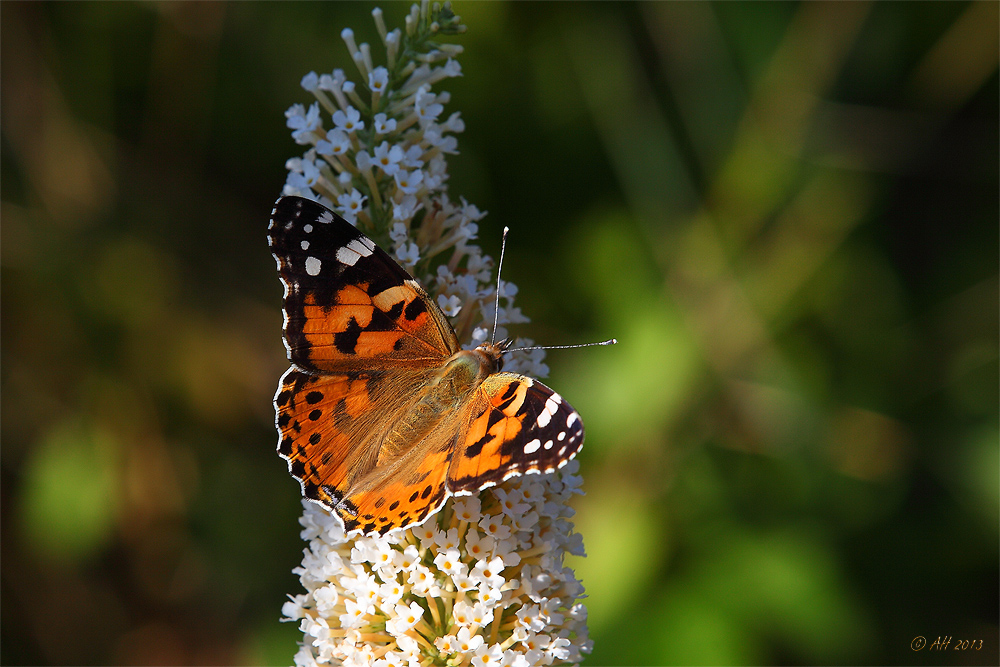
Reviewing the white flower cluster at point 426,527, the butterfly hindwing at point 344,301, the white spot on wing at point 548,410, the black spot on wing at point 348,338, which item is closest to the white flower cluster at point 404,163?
the white flower cluster at point 426,527

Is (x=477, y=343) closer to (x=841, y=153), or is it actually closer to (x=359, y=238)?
(x=359, y=238)

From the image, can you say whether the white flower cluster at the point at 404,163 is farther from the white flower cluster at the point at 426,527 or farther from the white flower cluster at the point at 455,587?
the white flower cluster at the point at 455,587

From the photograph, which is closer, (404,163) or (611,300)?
(404,163)

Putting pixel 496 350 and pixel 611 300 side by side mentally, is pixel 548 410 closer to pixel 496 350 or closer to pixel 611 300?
pixel 496 350

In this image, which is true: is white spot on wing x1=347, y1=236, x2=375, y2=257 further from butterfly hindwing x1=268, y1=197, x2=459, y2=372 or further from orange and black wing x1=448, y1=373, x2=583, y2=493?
orange and black wing x1=448, y1=373, x2=583, y2=493

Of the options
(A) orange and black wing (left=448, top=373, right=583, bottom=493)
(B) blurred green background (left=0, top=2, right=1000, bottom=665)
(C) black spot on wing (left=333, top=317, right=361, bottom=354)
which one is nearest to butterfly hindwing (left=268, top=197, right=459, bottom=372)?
(C) black spot on wing (left=333, top=317, right=361, bottom=354)

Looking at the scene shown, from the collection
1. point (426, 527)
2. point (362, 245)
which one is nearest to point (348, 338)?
point (362, 245)
